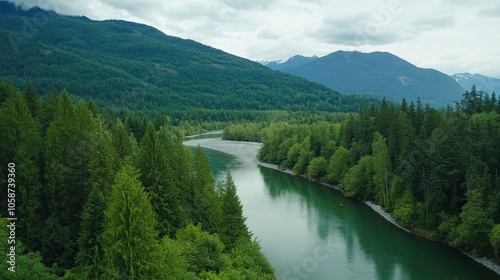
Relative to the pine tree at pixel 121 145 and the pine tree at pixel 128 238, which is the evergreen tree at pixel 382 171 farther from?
the pine tree at pixel 128 238

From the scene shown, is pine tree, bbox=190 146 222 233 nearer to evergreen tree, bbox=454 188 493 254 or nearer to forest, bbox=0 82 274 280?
forest, bbox=0 82 274 280

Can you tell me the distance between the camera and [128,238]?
77.0 ft

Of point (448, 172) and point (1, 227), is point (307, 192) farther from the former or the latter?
point (1, 227)

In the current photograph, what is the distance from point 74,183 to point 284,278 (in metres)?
20.0

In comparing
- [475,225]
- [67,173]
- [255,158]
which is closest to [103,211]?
[67,173]

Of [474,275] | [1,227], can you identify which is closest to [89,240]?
[1,227]

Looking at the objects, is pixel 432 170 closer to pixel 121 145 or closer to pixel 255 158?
pixel 121 145

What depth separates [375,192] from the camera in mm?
64750

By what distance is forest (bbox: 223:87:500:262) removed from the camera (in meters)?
42.8

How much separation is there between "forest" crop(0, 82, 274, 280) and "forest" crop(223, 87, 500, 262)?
22.1 meters

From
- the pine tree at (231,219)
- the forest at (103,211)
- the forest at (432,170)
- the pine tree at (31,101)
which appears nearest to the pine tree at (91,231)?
the forest at (103,211)

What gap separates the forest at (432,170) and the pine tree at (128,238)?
1239 inches

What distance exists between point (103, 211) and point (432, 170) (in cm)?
3820

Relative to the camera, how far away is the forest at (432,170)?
42844 mm
